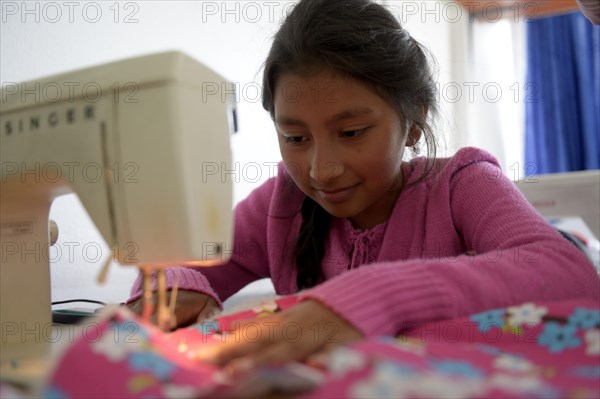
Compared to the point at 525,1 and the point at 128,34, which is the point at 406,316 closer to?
the point at 128,34

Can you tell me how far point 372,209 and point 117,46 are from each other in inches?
32.0

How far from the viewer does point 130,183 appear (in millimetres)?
635

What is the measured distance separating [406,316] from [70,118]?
0.40 meters

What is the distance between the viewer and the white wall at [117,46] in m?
1.36

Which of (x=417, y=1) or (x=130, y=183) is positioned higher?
(x=417, y=1)

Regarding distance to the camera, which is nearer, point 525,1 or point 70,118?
point 70,118

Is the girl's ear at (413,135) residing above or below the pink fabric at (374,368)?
above

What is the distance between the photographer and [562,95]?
3.45 metres

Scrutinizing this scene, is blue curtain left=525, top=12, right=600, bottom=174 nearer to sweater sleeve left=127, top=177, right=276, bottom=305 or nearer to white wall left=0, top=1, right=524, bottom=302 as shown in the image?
white wall left=0, top=1, right=524, bottom=302

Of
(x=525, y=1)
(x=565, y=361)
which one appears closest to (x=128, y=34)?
(x=565, y=361)

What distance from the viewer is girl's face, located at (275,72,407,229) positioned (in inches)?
39.1

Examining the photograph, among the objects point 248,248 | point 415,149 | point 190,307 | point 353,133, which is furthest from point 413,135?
point 190,307

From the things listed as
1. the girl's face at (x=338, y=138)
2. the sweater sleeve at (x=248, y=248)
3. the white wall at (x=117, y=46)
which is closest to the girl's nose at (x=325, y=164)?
the girl's face at (x=338, y=138)

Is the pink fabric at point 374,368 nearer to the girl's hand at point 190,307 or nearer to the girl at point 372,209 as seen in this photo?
the girl at point 372,209
